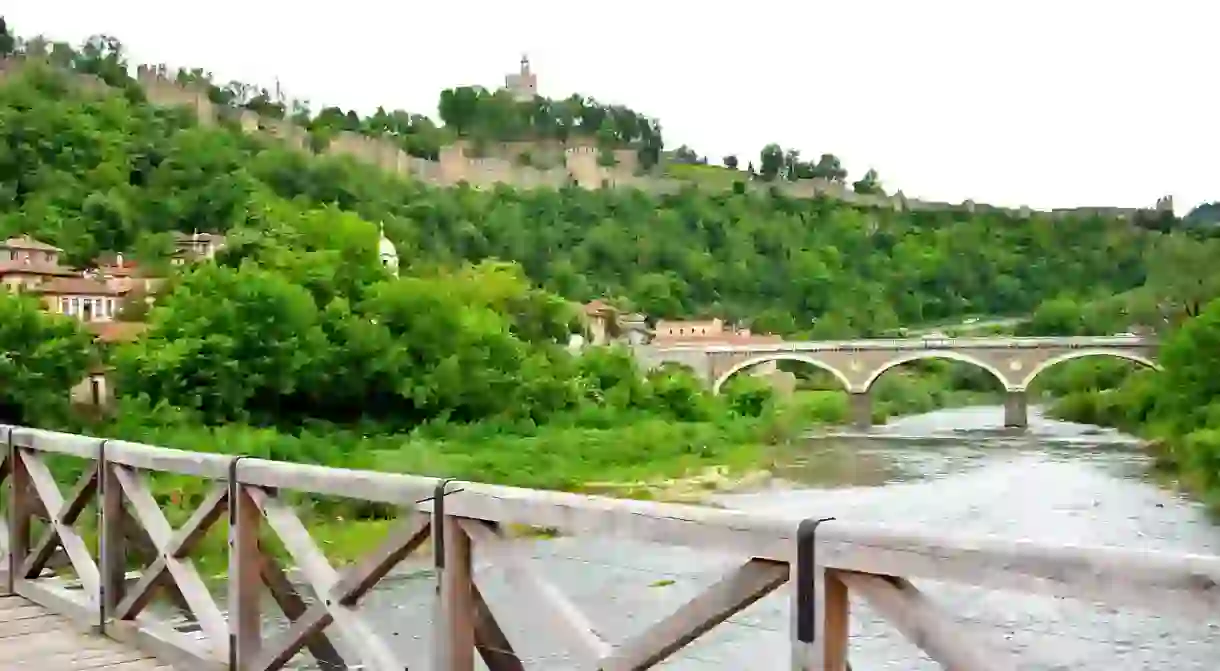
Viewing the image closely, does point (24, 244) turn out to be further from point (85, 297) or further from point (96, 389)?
point (96, 389)

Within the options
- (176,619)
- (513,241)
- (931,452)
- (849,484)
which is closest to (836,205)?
(513,241)

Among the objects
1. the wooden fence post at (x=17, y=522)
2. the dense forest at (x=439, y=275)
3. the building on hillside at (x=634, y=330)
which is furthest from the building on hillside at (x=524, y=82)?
the wooden fence post at (x=17, y=522)

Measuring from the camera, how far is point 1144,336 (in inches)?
1775

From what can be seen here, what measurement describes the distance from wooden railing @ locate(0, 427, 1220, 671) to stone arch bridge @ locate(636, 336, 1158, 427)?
41.9 meters

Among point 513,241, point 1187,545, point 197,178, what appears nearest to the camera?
point 1187,545

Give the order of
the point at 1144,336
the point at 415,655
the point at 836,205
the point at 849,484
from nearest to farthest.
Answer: the point at 415,655, the point at 849,484, the point at 1144,336, the point at 836,205

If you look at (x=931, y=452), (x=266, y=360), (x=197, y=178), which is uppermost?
(x=197, y=178)

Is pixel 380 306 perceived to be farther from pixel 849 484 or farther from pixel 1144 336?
pixel 1144 336

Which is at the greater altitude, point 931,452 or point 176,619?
point 176,619

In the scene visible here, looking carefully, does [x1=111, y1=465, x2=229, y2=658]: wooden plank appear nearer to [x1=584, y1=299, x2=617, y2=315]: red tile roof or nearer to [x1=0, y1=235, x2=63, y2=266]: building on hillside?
[x1=0, y1=235, x2=63, y2=266]: building on hillside

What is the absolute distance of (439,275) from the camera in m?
44.5

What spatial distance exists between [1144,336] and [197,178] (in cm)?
3780

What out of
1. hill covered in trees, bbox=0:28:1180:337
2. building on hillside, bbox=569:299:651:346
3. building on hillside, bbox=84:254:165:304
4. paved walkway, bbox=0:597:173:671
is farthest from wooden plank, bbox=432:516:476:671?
building on hillside, bbox=569:299:651:346

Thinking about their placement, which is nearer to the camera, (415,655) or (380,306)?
(415,655)
